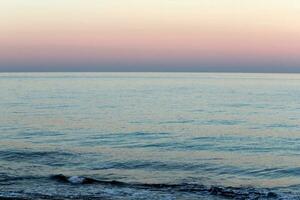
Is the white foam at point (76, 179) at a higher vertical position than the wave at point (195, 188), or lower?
higher

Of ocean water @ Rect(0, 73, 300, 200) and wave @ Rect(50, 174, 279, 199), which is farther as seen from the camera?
ocean water @ Rect(0, 73, 300, 200)

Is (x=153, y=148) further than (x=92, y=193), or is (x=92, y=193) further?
(x=153, y=148)

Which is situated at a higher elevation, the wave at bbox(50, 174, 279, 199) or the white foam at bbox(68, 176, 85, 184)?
the white foam at bbox(68, 176, 85, 184)

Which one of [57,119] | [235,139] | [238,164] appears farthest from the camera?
[57,119]

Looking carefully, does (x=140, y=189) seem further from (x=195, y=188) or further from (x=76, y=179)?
(x=76, y=179)

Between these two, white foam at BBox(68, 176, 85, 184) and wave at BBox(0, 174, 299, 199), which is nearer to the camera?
wave at BBox(0, 174, 299, 199)

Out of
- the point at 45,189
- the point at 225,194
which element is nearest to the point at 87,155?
the point at 45,189

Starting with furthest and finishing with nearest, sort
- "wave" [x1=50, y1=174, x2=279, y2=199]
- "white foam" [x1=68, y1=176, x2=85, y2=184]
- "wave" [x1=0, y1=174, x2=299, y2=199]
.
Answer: "white foam" [x1=68, y1=176, x2=85, y2=184] < "wave" [x1=50, y1=174, x2=279, y2=199] < "wave" [x1=0, y1=174, x2=299, y2=199]

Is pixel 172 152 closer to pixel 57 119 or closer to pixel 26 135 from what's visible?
pixel 26 135

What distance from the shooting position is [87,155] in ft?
124

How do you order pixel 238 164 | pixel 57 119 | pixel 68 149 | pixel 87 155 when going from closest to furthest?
1. pixel 238 164
2. pixel 87 155
3. pixel 68 149
4. pixel 57 119

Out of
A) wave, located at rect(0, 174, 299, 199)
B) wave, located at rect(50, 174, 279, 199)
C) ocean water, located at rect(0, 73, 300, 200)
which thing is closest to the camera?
wave, located at rect(0, 174, 299, 199)

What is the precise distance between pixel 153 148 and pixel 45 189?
1595cm

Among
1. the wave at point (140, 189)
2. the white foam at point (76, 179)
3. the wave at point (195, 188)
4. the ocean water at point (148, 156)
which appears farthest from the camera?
the white foam at point (76, 179)
